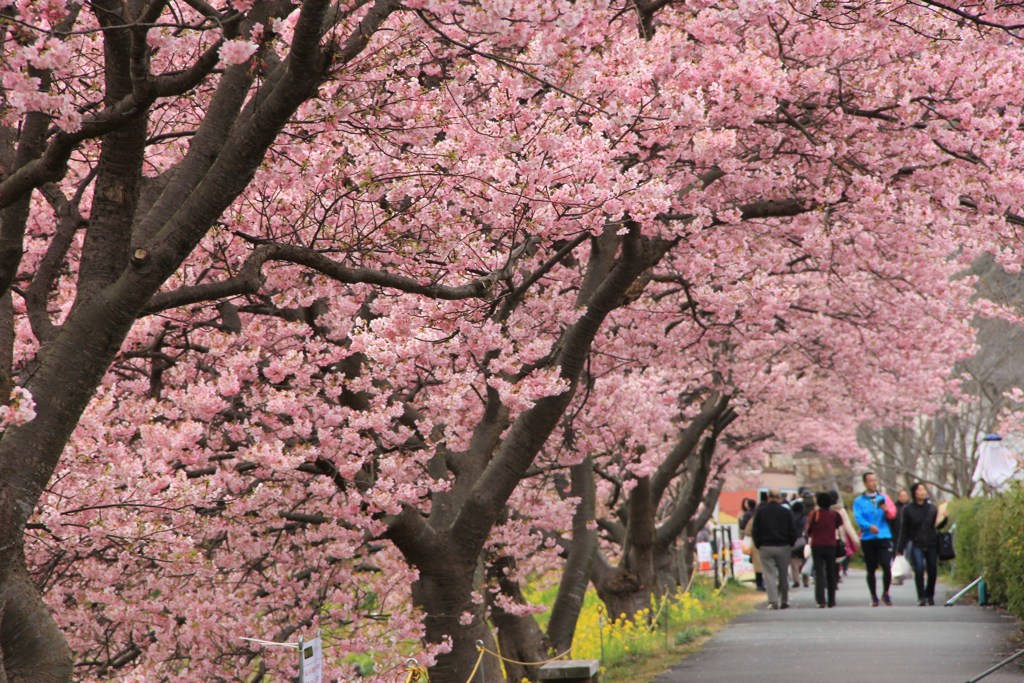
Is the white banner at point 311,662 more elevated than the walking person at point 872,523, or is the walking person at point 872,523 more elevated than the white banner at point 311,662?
the walking person at point 872,523

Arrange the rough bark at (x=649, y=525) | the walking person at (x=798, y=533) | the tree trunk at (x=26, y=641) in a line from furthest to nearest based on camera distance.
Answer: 1. the walking person at (x=798, y=533)
2. the rough bark at (x=649, y=525)
3. the tree trunk at (x=26, y=641)

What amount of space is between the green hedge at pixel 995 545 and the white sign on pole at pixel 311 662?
768cm

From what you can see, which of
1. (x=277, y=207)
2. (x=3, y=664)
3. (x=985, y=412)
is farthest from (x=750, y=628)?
(x=985, y=412)

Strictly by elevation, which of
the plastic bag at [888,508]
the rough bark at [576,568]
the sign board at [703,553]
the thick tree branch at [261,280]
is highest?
the sign board at [703,553]

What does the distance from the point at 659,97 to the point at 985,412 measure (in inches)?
1129

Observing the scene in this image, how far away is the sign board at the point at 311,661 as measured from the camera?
207 inches

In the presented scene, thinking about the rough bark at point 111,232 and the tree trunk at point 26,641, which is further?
the tree trunk at point 26,641

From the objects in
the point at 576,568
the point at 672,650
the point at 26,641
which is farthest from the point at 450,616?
the point at 672,650

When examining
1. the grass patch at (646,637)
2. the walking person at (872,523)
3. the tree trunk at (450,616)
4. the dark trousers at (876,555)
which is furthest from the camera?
the dark trousers at (876,555)

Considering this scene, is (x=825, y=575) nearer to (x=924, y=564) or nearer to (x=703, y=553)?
(x=924, y=564)

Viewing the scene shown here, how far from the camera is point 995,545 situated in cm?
1428

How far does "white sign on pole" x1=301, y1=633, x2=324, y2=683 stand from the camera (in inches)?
207

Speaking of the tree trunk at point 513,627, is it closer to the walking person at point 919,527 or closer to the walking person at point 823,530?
the walking person at point 823,530

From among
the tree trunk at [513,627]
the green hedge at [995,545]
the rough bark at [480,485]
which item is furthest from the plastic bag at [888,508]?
the rough bark at [480,485]
